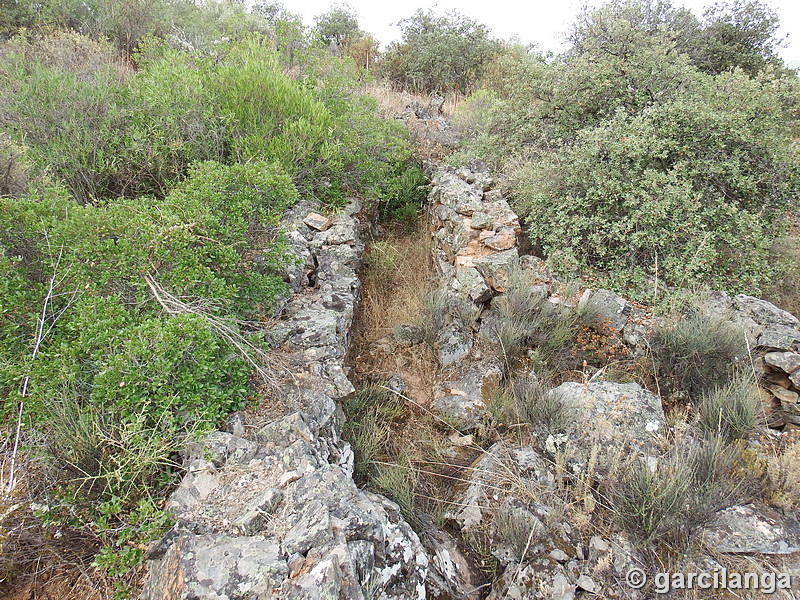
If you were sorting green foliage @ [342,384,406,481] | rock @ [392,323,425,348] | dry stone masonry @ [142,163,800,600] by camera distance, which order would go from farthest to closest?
rock @ [392,323,425,348], green foliage @ [342,384,406,481], dry stone masonry @ [142,163,800,600]

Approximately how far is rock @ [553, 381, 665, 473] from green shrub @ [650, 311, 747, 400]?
0.52 meters

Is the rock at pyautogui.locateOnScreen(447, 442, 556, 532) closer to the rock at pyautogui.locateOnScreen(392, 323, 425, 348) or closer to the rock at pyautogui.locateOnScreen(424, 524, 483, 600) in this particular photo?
the rock at pyautogui.locateOnScreen(424, 524, 483, 600)

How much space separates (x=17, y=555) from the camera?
2035 millimetres

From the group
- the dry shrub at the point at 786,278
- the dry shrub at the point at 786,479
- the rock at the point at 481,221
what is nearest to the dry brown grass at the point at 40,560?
the dry shrub at the point at 786,479

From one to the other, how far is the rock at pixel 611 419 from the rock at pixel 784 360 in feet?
3.78

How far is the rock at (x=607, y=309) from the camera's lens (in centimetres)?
431

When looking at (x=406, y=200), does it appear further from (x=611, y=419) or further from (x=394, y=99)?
(x=611, y=419)

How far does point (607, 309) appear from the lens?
4.38 m

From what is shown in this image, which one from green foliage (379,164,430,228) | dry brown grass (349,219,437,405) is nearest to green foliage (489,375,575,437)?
dry brown grass (349,219,437,405)

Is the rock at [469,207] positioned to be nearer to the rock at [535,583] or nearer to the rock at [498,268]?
the rock at [498,268]

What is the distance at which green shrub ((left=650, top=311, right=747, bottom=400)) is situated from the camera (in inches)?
149

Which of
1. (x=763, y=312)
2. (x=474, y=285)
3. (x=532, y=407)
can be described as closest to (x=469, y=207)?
(x=474, y=285)

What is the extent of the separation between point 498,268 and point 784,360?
258cm

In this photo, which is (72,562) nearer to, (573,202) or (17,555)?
(17,555)
